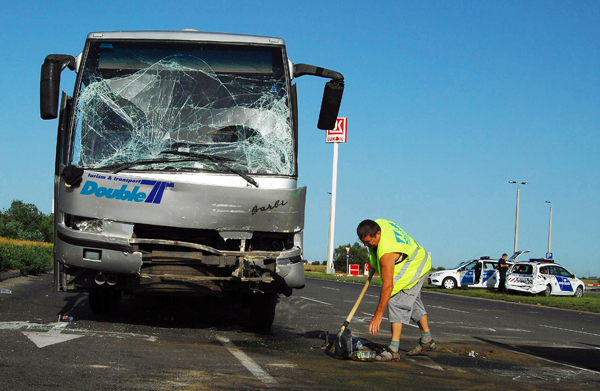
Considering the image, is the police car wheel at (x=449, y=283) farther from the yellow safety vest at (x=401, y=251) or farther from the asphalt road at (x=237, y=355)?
the yellow safety vest at (x=401, y=251)

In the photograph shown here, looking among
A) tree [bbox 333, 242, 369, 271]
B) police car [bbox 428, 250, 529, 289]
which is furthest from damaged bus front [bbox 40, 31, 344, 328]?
tree [bbox 333, 242, 369, 271]

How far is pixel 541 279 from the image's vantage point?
28.6 metres

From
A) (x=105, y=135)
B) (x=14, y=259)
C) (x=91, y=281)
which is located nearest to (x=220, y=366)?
(x=91, y=281)

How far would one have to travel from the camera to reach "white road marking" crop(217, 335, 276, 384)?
5840mm

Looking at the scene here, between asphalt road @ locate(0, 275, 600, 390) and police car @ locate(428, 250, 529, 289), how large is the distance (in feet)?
67.2

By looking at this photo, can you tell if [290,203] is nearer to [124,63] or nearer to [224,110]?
[224,110]

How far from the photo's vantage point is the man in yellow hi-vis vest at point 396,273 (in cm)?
723

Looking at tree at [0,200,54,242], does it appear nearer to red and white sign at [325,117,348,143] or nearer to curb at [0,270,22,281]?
red and white sign at [325,117,348,143]

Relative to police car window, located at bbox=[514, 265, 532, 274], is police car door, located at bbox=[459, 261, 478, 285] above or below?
below

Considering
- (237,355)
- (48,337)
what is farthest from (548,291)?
(48,337)

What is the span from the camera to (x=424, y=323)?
8.02m

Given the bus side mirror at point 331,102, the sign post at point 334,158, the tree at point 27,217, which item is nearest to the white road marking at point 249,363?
the bus side mirror at point 331,102

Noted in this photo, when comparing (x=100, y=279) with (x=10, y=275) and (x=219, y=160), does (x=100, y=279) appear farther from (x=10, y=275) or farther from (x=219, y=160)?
(x=10, y=275)

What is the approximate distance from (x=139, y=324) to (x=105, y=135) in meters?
2.83
